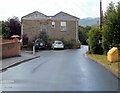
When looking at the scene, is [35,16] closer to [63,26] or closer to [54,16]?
[54,16]

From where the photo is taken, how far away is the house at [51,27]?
45.8 m

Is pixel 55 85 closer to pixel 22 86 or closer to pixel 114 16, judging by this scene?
pixel 22 86

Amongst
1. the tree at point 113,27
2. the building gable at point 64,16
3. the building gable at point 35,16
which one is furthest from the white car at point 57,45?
the tree at point 113,27

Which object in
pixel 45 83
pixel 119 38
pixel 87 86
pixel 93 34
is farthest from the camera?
pixel 93 34

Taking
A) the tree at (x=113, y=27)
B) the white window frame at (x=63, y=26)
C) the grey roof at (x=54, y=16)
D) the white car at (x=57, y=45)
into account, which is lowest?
the white car at (x=57, y=45)

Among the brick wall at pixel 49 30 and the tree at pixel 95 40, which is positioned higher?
the brick wall at pixel 49 30

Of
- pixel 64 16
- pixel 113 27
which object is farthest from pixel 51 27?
pixel 113 27

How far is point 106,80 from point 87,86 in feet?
5.23

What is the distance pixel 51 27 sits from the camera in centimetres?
4591

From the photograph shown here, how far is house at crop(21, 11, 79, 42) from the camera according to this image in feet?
150

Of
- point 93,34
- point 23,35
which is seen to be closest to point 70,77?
point 93,34

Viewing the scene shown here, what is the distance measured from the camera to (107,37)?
19516mm

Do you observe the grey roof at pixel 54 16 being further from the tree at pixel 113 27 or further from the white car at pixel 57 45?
the tree at pixel 113 27

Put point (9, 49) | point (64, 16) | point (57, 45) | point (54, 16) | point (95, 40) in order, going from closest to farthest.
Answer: point (9, 49) → point (95, 40) → point (57, 45) → point (54, 16) → point (64, 16)
